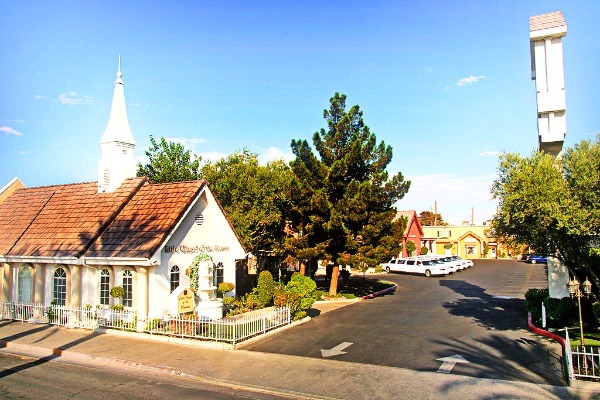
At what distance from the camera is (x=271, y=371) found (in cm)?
1333

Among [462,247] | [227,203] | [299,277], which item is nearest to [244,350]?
[299,277]

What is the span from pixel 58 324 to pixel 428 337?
15.0m

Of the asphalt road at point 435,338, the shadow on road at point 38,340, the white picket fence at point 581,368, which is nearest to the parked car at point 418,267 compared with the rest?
the asphalt road at point 435,338

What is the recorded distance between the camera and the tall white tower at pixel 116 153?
2334 cm

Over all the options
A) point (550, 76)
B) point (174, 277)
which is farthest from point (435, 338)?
point (550, 76)

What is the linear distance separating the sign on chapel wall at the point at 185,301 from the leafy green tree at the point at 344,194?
8648mm

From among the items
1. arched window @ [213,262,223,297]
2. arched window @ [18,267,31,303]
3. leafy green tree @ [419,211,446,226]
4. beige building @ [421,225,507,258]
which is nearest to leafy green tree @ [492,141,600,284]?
arched window @ [213,262,223,297]

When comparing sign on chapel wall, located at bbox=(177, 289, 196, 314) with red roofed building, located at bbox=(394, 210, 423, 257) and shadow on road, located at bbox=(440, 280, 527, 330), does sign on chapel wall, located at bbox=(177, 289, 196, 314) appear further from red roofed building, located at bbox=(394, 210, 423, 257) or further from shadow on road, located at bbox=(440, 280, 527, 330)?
red roofed building, located at bbox=(394, 210, 423, 257)

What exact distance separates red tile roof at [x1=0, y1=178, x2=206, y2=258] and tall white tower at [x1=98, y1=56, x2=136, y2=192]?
53 centimetres

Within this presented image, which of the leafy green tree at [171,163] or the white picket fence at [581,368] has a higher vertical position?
the leafy green tree at [171,163]

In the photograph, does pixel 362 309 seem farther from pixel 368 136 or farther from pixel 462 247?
pixel 462 247

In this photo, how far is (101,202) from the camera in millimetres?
22594

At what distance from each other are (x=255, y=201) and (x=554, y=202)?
18.3 m

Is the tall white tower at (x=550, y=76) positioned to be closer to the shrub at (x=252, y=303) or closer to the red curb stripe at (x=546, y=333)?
the red curb stripe at (x=546, y=333)
